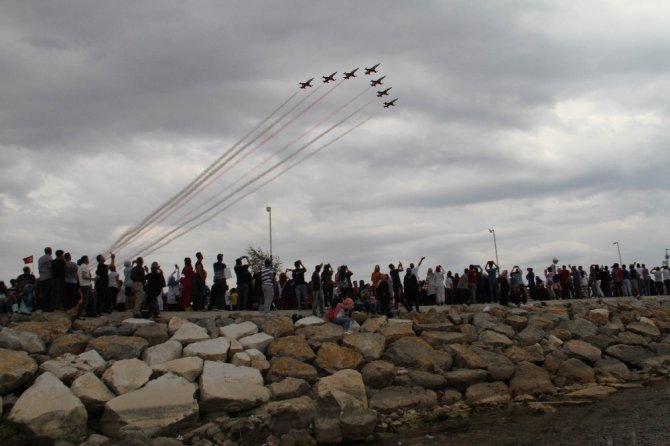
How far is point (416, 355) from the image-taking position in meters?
18.1

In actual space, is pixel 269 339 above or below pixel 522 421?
above

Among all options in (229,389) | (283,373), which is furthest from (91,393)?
(283,373)

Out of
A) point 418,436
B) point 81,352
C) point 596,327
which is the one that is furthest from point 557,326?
point 81,352

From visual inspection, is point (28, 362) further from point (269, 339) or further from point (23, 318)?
point (269, 339)

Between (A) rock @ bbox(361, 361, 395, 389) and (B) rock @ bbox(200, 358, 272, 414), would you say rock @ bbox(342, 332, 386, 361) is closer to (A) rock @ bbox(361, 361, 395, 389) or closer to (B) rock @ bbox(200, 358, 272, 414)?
(A) rock @ bbox(361, 361, 395, 389)

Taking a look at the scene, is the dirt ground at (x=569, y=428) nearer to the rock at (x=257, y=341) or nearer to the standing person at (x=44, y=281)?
the rock at (x=257, y=341)

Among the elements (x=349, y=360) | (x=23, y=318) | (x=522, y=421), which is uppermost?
(x=23, y=318)

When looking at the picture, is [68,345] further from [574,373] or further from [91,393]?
[574,373]

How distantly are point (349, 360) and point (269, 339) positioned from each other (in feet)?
7.95

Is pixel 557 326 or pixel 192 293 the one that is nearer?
pixel 192 293

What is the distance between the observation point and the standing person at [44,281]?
58.9ft

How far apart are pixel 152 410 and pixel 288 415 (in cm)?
308

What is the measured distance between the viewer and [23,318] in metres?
17.6

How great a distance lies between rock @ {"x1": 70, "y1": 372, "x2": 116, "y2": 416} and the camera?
Answer: 1379cm
